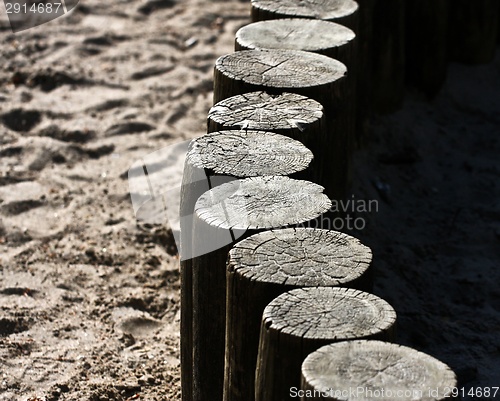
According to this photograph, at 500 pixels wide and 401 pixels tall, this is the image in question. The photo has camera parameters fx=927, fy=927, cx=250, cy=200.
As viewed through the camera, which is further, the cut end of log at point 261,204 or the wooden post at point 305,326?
the cut end of log at point 261,204

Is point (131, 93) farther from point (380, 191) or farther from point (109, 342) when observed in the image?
point (109, 342)

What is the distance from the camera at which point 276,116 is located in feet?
9.30

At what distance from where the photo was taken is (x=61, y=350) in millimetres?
3268

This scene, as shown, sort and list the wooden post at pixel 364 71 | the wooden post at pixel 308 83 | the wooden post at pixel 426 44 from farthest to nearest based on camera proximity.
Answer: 1. the wooden post at pixel 426 44
2. the wooden post at pixel 364 71
3. the wooden post at pixel 308 83

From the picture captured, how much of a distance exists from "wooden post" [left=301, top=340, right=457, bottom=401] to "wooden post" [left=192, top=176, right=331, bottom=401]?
538mm

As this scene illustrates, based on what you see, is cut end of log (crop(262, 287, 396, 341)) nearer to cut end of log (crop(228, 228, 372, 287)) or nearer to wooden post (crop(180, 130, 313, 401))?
cut end of log (crop(228, 228, 372, 287))

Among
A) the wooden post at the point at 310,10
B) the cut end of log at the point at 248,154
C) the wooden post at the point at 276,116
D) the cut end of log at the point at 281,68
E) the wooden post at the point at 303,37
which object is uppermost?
the wooden post at the point at 310,10

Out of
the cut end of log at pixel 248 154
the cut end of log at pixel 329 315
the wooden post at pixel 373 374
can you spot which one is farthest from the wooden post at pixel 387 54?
the wooden post at pixel 373 374

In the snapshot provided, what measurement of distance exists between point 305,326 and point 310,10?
6.97ft

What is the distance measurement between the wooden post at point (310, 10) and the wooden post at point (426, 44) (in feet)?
2.67

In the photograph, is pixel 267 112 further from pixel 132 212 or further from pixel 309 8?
pixel 132 212

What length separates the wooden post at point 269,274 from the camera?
7.02 feet

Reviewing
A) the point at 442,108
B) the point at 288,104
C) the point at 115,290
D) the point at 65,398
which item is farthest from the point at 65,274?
the point at 442,108

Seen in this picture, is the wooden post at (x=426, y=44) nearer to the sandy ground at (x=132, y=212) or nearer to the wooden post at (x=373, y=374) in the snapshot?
the sandy ground at (x=132, y=212)
